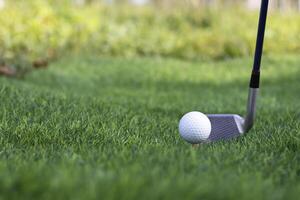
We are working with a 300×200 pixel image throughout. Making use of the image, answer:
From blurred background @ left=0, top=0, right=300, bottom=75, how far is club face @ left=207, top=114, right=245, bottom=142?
5465 millimetres

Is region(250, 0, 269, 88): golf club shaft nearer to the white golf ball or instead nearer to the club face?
the club face

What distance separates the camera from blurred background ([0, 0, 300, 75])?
468 inches

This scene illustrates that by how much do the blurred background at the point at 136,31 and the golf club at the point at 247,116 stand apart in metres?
5.48

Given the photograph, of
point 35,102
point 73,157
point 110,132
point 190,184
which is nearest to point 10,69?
point 35,102

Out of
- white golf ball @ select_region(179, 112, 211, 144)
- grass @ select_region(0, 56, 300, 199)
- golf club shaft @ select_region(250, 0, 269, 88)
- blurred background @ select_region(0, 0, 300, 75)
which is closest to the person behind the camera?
grass @ select_region(0, 56, 300, 199)

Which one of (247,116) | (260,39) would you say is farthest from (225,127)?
(260,39)

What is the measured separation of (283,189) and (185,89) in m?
7.02

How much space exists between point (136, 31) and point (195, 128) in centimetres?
1241

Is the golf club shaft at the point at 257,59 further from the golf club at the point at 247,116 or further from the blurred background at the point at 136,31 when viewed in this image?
the blurred background at the point at 136,31

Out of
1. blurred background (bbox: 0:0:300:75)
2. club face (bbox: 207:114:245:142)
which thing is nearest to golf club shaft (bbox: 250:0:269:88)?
club face (bbox: 207:114:245:142)

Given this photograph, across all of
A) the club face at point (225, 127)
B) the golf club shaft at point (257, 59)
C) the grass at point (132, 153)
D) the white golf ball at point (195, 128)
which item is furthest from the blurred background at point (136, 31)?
the white golf ball at point (195, 128)

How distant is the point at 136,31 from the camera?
50.8 feet

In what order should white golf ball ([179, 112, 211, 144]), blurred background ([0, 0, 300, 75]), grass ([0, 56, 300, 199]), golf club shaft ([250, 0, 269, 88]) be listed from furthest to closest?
blurred background ([0, 0, 300, 75]) < golf club shaft ([250, 0, 269, 88]) < white golf ball ([179, 112, 211, 144]) < grass ([0, 56, 300, 199])

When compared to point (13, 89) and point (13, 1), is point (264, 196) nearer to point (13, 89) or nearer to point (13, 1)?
point (13, 89)
